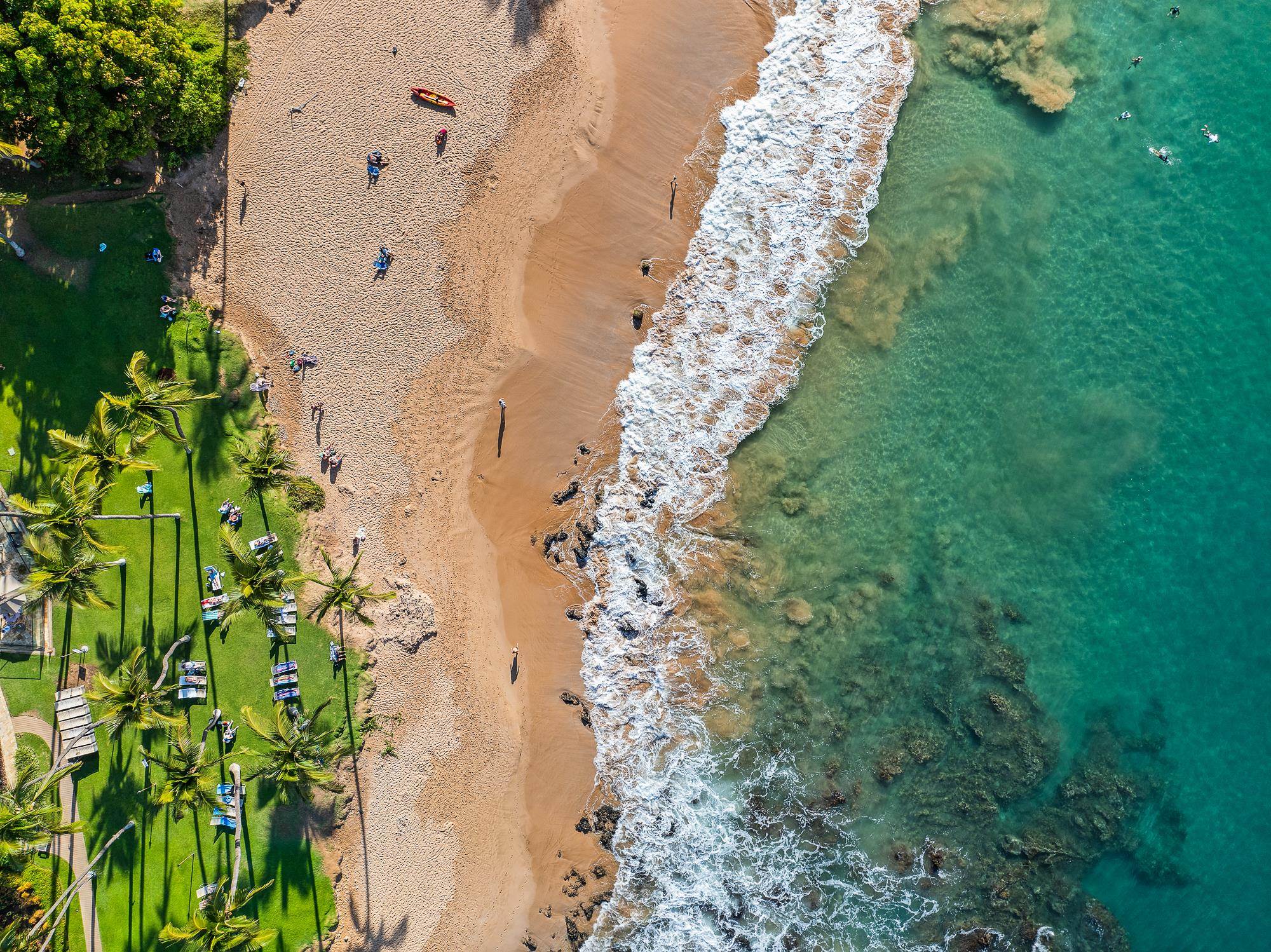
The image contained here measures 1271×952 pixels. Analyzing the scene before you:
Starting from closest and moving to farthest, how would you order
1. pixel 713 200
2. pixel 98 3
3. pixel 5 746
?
1. pixel 98 3
2. pixel 5 746
3. pixel 713 200

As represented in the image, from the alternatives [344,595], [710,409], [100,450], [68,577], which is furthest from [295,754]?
[710,409]

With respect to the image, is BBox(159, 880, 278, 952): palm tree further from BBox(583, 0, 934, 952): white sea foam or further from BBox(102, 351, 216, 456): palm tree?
BBox(102, 351, 216, 456): palm tree

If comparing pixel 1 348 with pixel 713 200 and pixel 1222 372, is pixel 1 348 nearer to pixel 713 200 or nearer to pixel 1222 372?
pixel 713 200

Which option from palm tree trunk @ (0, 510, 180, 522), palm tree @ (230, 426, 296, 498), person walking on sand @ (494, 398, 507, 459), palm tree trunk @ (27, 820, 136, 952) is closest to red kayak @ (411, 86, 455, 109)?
person walking on sand @ (494, 398, 507, 459)

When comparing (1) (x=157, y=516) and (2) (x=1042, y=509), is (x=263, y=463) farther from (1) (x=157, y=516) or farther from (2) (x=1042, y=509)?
(2) (x=1042, y=509)

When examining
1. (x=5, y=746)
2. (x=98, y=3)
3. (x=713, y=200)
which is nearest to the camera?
(x=98, y=3)

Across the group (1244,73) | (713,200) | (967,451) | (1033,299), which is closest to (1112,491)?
(967,451)
